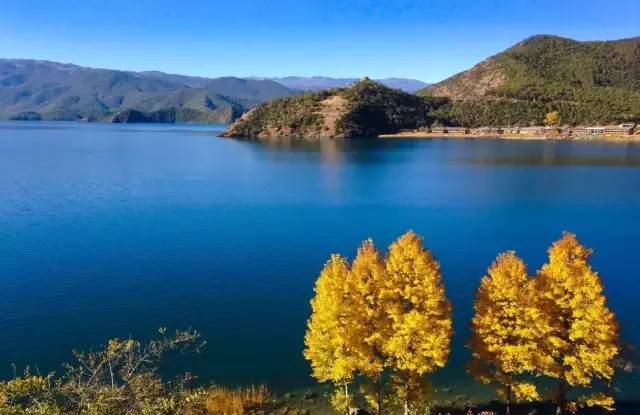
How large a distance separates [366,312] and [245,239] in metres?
39.3

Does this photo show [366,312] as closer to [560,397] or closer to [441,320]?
[441,320]

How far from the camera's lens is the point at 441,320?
26125 millimetres

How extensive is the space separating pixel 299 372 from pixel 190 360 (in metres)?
8.08

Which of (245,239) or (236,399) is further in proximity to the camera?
→ (245,239)

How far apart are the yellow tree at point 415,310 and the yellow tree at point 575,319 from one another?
240 inches

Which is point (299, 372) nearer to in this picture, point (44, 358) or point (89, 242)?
point (44, 358)

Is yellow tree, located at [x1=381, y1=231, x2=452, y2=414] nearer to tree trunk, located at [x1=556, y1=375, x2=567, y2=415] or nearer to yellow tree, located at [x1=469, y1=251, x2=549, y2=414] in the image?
yellow tree, located at [x1=469, y1=251, x2=549, y2=414]

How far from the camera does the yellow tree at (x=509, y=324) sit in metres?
Answer: 26.1

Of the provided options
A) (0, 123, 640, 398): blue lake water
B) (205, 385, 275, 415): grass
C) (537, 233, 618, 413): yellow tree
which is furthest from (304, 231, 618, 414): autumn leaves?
(0, 123, 640, 398): blue lake water

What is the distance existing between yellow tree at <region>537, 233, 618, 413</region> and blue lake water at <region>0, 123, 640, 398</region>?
7929 mm

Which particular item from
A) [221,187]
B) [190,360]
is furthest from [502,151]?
[190,360]

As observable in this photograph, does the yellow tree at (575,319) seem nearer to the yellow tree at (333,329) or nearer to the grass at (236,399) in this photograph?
the yellow tree at (333,329)

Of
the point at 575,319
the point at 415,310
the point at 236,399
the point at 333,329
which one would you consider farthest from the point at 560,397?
the point at 236,399

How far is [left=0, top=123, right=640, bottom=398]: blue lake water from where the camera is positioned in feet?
128
